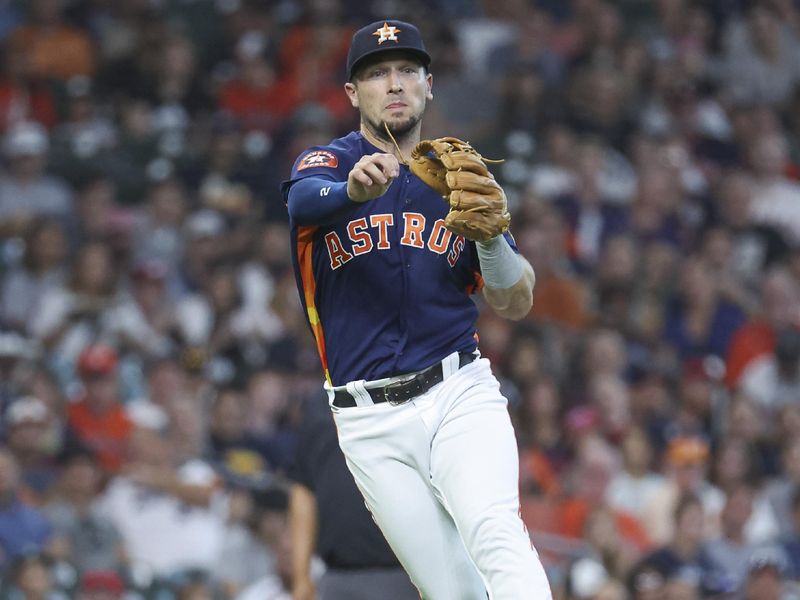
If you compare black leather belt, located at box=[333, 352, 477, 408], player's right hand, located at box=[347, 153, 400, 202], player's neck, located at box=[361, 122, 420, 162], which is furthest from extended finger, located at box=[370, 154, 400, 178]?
black leather belt, located at box=[333, 352, 477, 408]

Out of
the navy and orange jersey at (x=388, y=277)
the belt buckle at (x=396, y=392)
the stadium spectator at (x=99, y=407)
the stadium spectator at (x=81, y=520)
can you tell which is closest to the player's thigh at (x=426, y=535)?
the belt buckle at (x=396, y=392)

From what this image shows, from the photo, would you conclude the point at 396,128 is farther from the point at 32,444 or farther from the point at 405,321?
the point at 32,444

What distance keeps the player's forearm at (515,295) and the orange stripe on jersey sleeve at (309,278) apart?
0.52 meters

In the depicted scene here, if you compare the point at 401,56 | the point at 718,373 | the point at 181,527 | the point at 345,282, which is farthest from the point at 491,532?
the point at 718,373

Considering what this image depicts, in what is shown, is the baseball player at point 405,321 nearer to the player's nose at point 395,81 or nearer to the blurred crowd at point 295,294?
the player's nose at point 395,81

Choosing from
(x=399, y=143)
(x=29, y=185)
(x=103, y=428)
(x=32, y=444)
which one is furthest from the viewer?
(x=29, y=185)

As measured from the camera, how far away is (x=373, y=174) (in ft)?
13.2

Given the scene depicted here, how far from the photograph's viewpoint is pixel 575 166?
11.6 metres

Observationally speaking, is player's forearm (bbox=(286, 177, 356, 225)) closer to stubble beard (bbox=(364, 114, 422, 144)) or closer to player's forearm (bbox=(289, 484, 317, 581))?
stubble beard (bbox=(364, 114, 422, 144))

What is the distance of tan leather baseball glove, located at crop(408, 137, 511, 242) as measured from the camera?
4152 millimetres

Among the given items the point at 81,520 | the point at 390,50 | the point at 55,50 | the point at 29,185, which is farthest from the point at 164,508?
the point at 55,50

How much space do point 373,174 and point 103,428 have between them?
4.84m

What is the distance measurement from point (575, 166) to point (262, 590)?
5242mm

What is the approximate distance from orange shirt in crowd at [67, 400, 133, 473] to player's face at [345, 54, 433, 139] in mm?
4123
